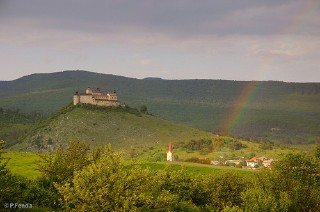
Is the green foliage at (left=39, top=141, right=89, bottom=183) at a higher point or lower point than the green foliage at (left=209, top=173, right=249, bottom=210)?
higher

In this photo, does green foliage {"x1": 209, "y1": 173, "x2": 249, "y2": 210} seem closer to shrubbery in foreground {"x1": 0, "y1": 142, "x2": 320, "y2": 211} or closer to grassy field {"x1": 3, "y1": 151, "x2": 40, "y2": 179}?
shrubbery in foreground {"x1": 0, "y1": 142, "x2": 320, "y2": 211}

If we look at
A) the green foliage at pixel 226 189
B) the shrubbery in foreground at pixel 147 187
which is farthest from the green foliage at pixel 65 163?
the green foliage at pixel 226 189

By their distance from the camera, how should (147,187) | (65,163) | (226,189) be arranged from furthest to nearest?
(226,189) < (65,163) < (147,187)

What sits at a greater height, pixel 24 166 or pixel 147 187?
pixel 147 187

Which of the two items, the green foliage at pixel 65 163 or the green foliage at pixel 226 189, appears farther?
the green foliage at pixel 226 189

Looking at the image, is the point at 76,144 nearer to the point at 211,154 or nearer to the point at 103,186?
the point at 103,186

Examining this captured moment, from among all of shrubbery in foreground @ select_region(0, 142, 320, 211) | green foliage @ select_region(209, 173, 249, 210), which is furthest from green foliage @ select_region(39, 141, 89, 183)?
green foliage @ select_region(209, 173, 249, 210)

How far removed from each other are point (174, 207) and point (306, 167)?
21.3 metres

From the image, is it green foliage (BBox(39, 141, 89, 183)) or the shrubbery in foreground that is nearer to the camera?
the shrubbery in foreground

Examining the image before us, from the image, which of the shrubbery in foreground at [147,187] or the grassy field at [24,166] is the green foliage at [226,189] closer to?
the shrubbery in foreground at [147,187]

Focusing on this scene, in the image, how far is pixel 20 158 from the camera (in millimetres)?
97375

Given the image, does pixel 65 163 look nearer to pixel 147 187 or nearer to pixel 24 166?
pixel 147 187

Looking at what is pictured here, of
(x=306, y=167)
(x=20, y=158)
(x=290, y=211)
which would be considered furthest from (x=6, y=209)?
(x=20, y=158)

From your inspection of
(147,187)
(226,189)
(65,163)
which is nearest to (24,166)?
(65,163)
